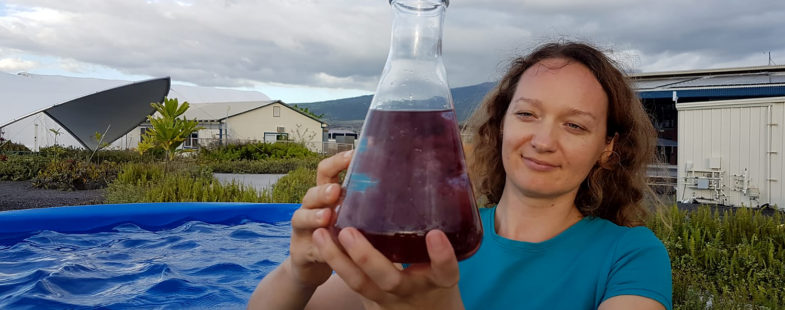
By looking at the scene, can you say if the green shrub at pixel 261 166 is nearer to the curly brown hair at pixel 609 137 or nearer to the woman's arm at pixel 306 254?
the curly brown hair at pixel 609 137

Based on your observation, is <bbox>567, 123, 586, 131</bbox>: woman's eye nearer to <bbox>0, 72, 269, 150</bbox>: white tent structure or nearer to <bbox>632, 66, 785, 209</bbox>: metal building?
<bbox>632, 66, 785, 209</bbox>: metal building

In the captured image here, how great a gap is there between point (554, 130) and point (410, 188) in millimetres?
854

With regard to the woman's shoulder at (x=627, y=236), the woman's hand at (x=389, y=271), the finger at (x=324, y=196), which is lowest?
the woman's shoulder at (x=627, y=236)

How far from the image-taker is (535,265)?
161cm

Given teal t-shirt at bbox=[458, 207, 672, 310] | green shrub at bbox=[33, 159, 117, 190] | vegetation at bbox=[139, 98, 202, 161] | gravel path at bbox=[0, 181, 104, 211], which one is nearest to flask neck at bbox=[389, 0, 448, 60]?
teal t-shirt at bbox=[458, 207, 672, 310]

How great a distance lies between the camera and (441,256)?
787 mm

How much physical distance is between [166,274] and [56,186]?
911cm

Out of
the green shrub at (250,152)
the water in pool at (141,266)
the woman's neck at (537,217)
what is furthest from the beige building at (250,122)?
the woman's neck at (537,217)

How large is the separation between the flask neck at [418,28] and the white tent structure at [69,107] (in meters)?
33.9

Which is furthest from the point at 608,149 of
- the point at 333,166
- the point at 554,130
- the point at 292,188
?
the point at 292,188

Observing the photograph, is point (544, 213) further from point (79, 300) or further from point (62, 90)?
point (62, 90)

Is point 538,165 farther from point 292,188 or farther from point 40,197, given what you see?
point 40,197

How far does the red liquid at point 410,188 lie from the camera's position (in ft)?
2.72

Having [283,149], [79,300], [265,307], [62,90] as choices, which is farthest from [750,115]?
[62,90]
